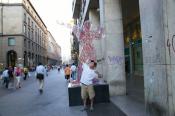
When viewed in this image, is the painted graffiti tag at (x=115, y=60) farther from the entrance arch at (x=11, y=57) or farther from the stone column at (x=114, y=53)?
the entrance arch at (x=11, y=57)

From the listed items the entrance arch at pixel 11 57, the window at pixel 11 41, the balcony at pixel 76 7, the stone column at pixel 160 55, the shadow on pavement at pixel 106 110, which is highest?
the balcony at pixel 76 7

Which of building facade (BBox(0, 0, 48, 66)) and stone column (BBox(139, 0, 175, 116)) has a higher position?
building facade (BBox(0, 0, 48, 66))

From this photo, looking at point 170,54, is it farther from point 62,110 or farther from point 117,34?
point 117,34

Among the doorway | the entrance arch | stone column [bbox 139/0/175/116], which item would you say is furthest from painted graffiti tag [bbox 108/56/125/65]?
the entrance arch

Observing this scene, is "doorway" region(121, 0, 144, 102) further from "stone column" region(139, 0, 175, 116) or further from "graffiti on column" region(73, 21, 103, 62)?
"stone column" region(139, 0, 175, 116)

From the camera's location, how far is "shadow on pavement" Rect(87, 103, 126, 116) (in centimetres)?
955

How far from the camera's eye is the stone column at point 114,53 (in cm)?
1321

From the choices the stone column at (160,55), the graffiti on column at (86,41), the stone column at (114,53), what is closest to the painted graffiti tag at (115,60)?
the stone column at (114,53)

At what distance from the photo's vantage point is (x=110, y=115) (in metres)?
9.36

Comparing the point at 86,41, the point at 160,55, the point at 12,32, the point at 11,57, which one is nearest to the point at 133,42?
the point at 86,41

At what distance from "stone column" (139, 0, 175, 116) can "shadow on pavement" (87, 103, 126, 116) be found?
2.26 m

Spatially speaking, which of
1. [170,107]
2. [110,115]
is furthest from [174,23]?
[110,115]

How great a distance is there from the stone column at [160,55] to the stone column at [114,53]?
5828 millimetres

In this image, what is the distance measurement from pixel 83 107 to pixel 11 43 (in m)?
54.9
